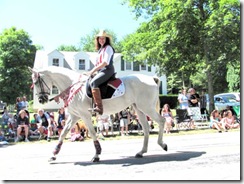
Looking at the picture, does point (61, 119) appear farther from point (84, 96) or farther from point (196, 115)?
point (84, 96)

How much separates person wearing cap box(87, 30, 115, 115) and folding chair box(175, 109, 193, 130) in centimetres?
1057

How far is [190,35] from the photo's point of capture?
28.8 meters

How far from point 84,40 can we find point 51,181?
8810cm

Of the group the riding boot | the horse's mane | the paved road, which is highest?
the horse's mane

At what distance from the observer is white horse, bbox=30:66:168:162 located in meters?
7.71

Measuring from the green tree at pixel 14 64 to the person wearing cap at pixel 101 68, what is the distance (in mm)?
38279

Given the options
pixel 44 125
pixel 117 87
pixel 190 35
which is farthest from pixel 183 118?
pixel 190 35

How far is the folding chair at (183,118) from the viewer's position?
17.6 metres

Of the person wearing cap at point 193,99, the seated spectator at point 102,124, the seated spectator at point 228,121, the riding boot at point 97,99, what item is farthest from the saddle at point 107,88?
the person wearing cap at point 193,99

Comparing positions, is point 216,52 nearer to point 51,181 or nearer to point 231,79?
point 231,79

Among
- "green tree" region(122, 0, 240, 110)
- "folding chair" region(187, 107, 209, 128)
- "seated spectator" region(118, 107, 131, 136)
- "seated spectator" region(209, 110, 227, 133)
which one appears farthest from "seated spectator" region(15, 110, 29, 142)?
"green tree" region(122, 0, 240, 110)

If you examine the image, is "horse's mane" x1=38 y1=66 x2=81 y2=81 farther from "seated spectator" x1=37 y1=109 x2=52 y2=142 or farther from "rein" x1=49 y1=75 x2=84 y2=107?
"seated spectator" x1=37 y1=109 x2=52 y2=142

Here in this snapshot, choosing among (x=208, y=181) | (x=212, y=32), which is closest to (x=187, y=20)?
(x=212, y=32)

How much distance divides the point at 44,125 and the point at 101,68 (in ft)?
27.2
